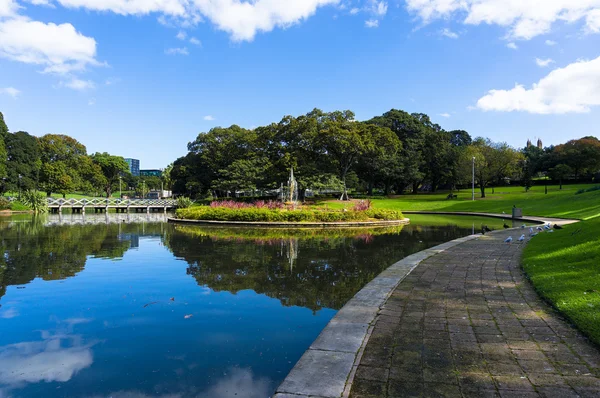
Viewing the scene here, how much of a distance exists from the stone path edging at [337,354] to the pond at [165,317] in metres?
0.34

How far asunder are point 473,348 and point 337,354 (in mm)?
1484

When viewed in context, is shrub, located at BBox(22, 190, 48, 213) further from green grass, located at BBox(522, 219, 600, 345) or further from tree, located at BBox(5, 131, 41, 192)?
green grass, located at BBox(522, 219, 600, 345)

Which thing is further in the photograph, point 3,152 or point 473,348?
point 3,152

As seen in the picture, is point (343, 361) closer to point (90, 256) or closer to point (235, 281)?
point (235, 281)

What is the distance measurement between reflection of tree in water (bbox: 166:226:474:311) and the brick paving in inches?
60.6

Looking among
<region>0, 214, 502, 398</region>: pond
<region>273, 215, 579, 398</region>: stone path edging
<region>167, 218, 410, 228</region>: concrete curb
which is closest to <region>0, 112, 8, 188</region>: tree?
<region>167, 218, 410, 228</region>: concrete curb

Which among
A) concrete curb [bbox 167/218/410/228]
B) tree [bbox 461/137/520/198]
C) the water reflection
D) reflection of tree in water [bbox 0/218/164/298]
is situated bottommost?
concrete curb [bbox 167/218/410/228]

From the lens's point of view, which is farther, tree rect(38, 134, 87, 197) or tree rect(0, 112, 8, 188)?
tree rect(38, 134, 87, 197)

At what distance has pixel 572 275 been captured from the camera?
6660mm

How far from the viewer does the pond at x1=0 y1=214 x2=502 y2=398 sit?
12.7ft

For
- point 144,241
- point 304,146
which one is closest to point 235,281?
point 144,241

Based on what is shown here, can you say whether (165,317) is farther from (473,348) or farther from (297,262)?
(297,262)

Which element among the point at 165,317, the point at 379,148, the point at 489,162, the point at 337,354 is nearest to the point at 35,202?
the point at 379,148

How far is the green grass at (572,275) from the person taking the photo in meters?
4.83
